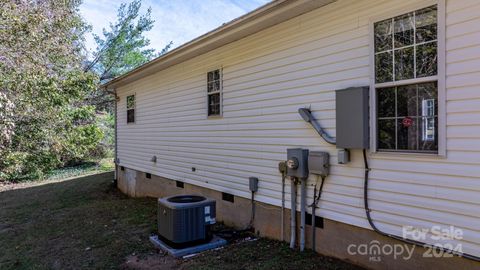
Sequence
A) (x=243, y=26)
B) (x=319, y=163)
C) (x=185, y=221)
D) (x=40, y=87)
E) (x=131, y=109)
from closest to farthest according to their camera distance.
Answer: (x=319, y=163) < (x=185, y=221) < (x=243, y=26) < (x=131, y=109) < (x=40, y=87)

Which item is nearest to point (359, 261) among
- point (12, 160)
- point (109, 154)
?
point (12, 160)

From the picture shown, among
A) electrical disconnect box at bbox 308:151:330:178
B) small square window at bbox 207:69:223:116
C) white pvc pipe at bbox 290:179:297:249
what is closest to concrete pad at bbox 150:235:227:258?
white pvc pipe at bbox 290:179:297:249

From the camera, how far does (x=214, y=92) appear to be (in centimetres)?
659

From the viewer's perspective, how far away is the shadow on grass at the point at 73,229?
5219 millimetres

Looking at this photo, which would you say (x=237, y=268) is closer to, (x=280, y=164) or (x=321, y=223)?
(x=321, y=223)

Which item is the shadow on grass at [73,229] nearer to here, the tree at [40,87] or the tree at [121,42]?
the tree at [40,87]

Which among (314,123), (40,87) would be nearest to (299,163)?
(314,123)

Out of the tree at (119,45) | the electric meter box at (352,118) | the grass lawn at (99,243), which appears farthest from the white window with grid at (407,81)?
the tree at (119,45)

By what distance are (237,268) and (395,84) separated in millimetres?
2722

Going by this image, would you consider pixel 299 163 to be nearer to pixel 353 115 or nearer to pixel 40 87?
pixel 353 115

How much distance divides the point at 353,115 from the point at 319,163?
30.4 inches

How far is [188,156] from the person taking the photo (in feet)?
24.4

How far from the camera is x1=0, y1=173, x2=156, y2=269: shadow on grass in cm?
522

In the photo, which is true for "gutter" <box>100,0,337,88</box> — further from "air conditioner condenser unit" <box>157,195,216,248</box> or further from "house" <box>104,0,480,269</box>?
"air conditioner condenser unit" <box>157,195,216,248</box>
